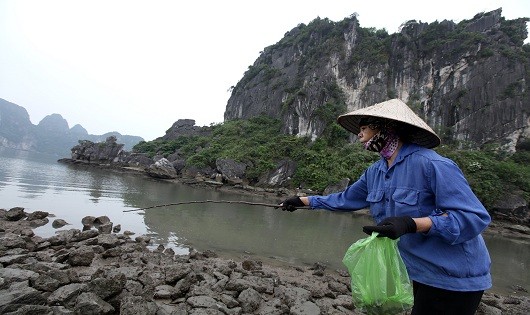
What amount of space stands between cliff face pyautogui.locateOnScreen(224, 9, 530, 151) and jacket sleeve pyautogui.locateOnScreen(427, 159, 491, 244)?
31.4 meters

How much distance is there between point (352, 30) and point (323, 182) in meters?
26.5

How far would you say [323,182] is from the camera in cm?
2512

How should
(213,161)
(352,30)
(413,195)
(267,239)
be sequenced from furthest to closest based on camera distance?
(352,30)
(213,161)
(267,239)
(413,195)

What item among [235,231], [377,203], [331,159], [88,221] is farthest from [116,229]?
[331,159]

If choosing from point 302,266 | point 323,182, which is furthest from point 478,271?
point 323,182

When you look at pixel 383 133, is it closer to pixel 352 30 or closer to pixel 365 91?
pixel 365 91

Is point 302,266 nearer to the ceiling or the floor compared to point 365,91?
nearer to the floor

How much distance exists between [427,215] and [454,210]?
0.74 feet

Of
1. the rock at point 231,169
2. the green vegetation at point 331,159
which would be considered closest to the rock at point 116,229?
the rock at point 231,169

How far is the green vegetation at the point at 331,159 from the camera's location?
71.5 ft

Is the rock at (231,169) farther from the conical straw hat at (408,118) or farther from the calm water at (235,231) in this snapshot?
the conical straw hat at (408,118)

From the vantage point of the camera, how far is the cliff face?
103 feet

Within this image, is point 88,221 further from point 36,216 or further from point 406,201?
point 406,201

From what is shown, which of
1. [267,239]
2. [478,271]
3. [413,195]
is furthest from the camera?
[267,239]
